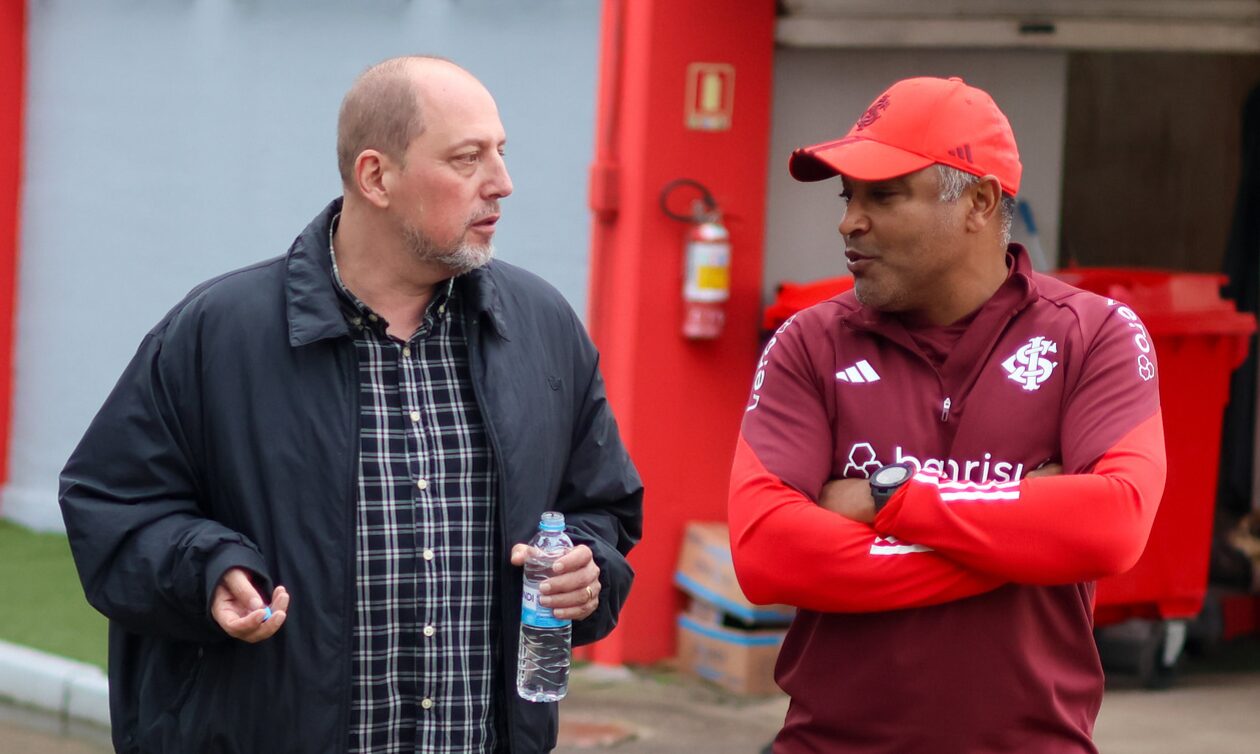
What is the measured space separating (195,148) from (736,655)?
13.3 ft

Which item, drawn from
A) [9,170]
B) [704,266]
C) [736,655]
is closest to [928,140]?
[704,266]

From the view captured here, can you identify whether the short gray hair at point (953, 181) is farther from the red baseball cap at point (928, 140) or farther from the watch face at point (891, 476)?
the watch face at point (891, 476)

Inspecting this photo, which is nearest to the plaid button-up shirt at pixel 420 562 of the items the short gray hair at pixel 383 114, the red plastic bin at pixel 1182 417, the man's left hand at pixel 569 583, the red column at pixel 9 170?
the man's left hand at pixel 569 583

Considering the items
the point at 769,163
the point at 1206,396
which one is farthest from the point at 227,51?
the point at 1206,396

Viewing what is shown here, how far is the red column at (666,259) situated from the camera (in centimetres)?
674

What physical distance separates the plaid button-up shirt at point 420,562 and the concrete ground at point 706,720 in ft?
10.3

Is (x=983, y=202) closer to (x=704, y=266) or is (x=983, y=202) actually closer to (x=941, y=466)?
(x=941, y=466)

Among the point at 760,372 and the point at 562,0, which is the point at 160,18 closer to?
the point at 562,0

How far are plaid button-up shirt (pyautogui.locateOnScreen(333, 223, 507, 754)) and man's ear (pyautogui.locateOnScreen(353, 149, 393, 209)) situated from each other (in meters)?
0.15

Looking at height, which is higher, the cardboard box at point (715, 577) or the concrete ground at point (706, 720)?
the cardboard box at point (715, 577)

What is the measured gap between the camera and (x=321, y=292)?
2.99 m

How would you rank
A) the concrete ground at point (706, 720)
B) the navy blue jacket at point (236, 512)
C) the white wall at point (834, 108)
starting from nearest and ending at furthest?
1. the navy blue jacket at point (236, 512)
2. the concrete ground at point (706, 720)
3. the white wall at point (834, 108)

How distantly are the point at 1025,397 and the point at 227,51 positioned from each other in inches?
255

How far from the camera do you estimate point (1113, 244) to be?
10.3m
